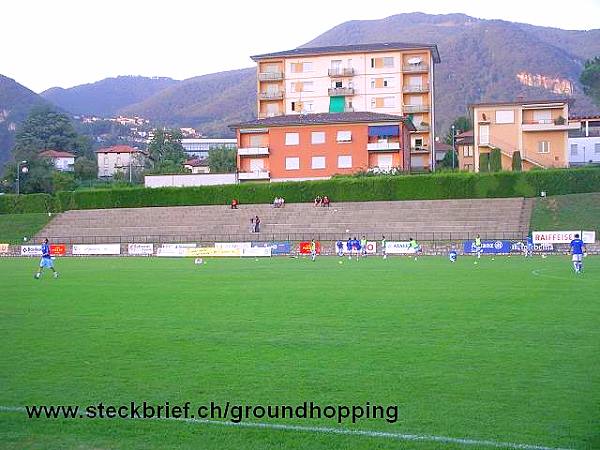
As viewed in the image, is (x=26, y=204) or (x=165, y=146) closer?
(x=26, y=204)

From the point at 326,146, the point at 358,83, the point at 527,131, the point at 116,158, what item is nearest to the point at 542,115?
the point at 527,131

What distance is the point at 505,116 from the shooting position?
7906cm

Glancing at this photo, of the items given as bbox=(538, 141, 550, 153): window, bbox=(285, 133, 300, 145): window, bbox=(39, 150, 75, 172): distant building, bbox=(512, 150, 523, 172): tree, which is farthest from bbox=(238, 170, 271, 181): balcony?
bbox=(39, 150, 75, 172): distant building

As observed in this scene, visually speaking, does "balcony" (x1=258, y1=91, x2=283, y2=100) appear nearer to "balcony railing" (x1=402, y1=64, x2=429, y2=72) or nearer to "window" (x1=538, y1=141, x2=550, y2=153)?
"balcony railing" (x1=402, y1=64, x2=429, y2=72)

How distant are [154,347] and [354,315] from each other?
5495 millimetres

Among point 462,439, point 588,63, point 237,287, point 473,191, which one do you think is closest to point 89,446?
point 462,439

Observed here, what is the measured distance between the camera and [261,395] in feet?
32.8

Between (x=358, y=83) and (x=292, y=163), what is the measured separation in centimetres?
2029

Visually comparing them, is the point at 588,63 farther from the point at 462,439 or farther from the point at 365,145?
the point at 462,439

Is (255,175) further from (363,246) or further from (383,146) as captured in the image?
(363,246)

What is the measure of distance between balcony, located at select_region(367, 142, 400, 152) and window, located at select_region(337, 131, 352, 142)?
2021 mm

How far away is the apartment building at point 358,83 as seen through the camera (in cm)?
9238

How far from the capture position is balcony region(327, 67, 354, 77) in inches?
3711

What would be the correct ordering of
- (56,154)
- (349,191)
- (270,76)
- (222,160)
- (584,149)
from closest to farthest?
(349,191) → (584,149) → (270,76) → (222,160) → (56,154)
